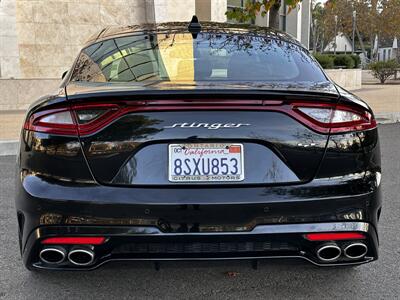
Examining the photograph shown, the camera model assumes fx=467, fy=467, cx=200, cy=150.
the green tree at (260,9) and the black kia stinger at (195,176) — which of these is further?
the green tree at (260,9)

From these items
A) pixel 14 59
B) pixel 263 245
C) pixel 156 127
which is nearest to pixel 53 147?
pixel 156 127

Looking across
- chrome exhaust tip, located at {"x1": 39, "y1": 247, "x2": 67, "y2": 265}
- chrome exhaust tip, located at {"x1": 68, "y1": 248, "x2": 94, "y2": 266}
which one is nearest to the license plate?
chrome exhaust tip, located at {"x1": 68, "y1": 248, "x2": 94, "y2": 266}

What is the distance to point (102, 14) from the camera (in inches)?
601

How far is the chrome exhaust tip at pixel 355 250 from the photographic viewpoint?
8.07 feet

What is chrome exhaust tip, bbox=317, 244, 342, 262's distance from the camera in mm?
2420

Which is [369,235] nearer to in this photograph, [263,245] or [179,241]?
[263,245]

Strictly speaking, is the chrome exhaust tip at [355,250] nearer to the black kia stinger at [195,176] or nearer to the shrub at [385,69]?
the black kia stinger at [195,176]

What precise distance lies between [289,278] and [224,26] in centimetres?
200

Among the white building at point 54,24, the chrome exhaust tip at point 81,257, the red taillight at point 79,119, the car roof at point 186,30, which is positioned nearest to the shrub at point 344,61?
the white building at point 54,24

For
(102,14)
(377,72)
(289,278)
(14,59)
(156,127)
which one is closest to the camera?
(156,127)

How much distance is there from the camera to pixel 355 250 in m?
2.48

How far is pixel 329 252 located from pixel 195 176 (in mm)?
824

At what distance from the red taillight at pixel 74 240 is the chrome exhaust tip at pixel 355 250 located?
1.27 meters

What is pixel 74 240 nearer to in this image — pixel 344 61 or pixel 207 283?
pixel 207 283
